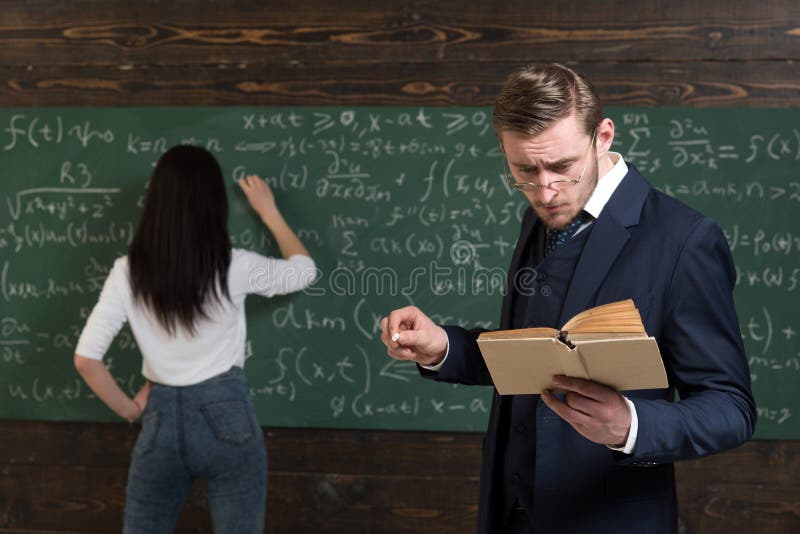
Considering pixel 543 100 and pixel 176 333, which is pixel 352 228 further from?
pixel 543 100

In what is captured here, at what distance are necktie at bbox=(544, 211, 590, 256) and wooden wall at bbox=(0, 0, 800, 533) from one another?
136 centimetres

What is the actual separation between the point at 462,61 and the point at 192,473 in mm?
1617

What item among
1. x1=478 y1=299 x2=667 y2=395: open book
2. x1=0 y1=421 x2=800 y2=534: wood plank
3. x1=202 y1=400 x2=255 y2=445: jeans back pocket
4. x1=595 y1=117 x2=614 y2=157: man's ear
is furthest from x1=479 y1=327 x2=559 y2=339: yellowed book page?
x1=0 y1=421 x2=800 y2=534: wood plank

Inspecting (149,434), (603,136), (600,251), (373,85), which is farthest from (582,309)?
(373,85)

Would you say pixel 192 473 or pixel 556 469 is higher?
pixel 556 469

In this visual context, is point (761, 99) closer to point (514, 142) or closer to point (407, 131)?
point (407, 131)

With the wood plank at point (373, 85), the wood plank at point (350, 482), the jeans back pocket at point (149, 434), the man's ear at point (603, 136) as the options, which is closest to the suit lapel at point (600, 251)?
the man's ear at point (603, 136)

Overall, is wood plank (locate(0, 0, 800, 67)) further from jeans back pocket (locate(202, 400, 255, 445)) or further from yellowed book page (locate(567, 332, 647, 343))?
yellowed book page (locate(567, 332, 647, 343))

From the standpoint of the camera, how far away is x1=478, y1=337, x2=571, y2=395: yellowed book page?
110cm

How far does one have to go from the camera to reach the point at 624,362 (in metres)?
1.07

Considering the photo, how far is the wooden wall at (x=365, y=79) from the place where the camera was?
9.00 ft

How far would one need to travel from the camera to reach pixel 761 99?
273 centimetres

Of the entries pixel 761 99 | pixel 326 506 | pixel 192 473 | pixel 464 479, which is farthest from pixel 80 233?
pixel 761 99

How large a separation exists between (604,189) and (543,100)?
0.20 meters
